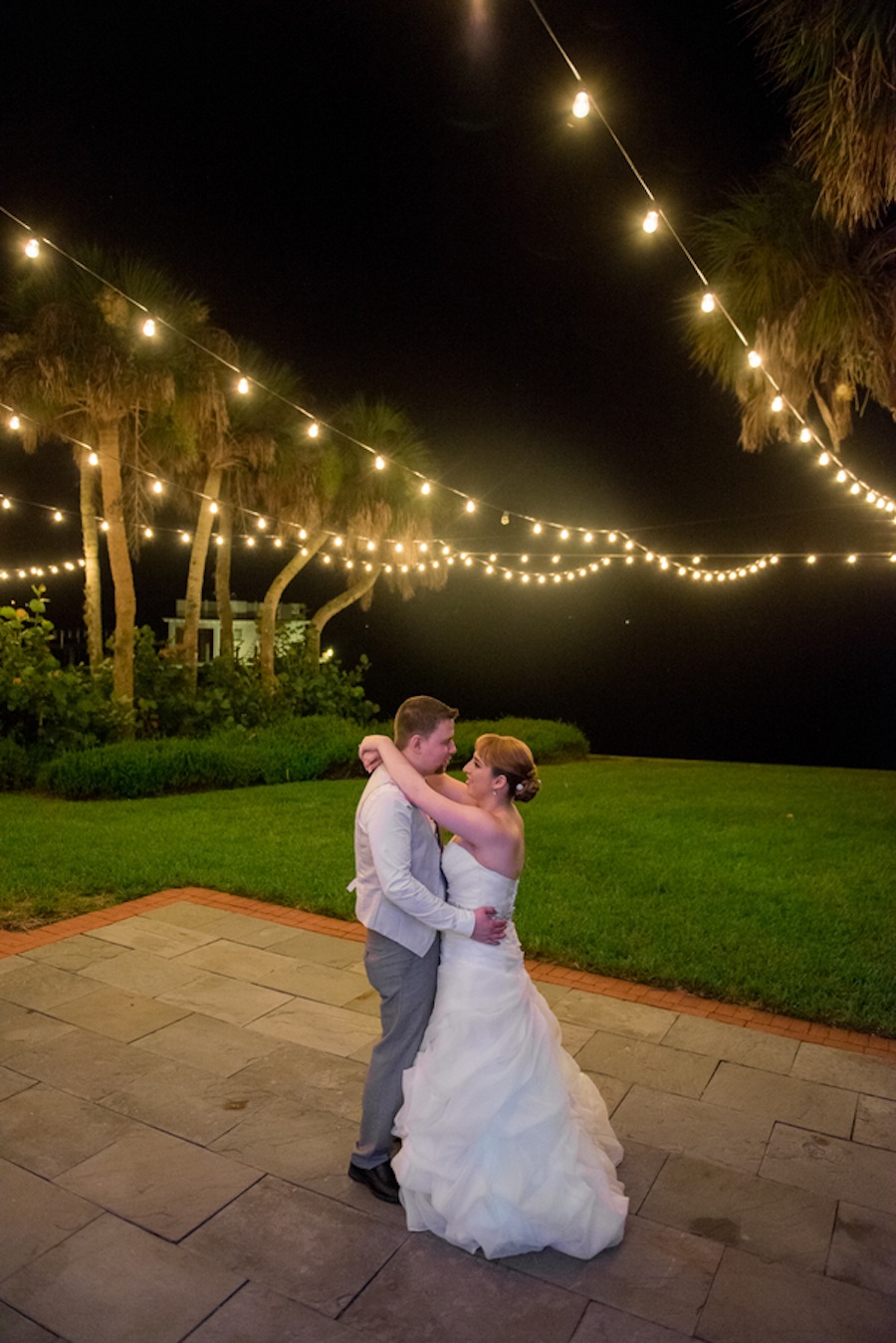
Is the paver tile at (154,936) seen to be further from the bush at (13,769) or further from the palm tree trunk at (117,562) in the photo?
the palm tree trunk at (117,562)

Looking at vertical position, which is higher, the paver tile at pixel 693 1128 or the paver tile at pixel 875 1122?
the paver tile at pixel 693 1128

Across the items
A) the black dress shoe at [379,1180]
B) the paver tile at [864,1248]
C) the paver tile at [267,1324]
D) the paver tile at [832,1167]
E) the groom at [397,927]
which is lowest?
the paver tile at [832,1167]

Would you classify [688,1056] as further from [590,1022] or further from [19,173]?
[19,173]

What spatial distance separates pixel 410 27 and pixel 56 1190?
1146cm

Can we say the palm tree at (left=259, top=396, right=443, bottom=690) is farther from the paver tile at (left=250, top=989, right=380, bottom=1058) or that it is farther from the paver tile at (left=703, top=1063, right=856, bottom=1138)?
the paver tile at (left=703, top=1063, right=856, bottom=1138)

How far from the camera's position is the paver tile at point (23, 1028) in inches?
163

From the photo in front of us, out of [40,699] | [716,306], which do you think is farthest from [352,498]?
[716,306]

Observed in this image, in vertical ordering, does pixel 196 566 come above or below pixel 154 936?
above

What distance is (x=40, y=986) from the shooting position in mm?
4879

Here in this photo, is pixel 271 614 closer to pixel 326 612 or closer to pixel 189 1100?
pixel 326 612

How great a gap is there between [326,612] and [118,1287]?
17658 millimetres

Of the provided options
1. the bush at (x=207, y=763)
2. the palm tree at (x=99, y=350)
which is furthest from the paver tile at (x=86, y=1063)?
the palm tree at (x=99, y=350)

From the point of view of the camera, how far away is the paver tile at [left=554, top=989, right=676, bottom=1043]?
4551mm

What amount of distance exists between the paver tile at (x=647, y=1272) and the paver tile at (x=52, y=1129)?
5.38 feet
